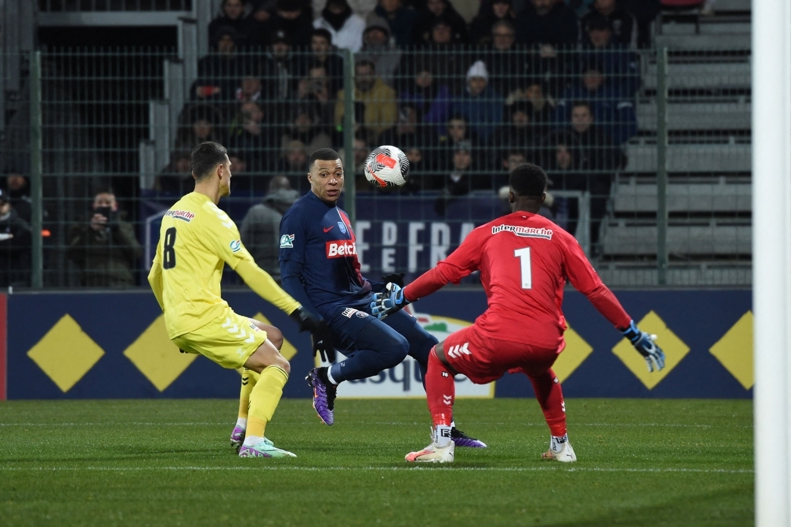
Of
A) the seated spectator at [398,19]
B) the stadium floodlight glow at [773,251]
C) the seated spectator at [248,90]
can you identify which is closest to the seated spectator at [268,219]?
the seated spectator at [248,90]

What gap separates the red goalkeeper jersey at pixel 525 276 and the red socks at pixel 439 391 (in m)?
0.35

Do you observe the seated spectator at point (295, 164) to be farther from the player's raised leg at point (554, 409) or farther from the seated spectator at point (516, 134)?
the player's raised leg at point (554, 409)

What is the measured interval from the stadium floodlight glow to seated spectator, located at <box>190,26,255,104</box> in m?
8.80

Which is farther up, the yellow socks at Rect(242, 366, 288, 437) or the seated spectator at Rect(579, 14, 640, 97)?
the seated spectator at Rect(579, 14, 640, 97)

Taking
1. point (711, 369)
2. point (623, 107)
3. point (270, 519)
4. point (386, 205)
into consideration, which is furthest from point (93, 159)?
point (270, 519)

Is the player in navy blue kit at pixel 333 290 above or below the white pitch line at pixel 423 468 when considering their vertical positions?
above

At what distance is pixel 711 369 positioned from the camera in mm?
12711

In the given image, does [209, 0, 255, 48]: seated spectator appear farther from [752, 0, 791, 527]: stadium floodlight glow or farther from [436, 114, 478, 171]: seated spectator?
[752, 0, 791, 527]: stadium floodlight glow

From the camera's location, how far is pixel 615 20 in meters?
16.4

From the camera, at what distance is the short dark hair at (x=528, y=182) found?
7316 millimetres

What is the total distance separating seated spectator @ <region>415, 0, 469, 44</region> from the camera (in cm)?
1608

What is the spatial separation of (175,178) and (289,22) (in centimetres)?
477

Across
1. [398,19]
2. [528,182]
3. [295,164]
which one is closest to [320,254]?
[528,182]

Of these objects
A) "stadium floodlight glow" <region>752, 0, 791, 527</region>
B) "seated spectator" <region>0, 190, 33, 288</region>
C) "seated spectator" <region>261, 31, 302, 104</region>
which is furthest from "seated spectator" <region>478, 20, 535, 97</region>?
"stadium floodlight glow" <region>752, 0, 791, 527</region>
